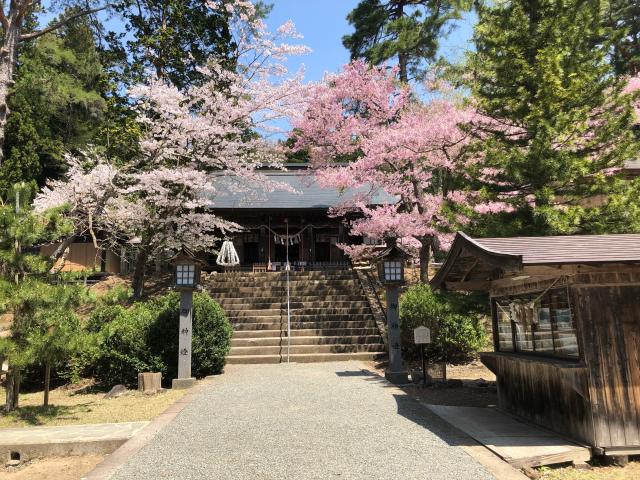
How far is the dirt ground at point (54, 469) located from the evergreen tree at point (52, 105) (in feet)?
59.7

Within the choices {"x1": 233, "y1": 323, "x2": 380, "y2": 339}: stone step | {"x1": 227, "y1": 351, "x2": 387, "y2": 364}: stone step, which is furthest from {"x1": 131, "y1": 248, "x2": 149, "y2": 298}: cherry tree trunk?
{"x1": 227, "y1": 351, "x2": 387, "y2": 364}: stone step

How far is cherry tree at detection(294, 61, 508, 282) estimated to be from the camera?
13516 mm

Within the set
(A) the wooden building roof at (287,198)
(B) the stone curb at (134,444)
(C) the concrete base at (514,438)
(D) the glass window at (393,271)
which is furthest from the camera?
(A) the wooden building roof at (287,198)

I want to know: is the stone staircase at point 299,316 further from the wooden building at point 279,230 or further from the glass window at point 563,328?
the glass window at point 563,328

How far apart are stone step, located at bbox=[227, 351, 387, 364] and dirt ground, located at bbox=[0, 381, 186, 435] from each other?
3.24 metres

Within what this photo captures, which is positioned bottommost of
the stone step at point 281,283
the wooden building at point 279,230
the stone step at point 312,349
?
the stone step at point 312,349

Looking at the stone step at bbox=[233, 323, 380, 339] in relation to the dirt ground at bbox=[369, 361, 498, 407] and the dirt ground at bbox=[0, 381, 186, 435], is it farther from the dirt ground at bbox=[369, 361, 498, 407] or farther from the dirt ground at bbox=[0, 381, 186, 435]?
the dirt ground at bbox=[0, 381, 186, 435]

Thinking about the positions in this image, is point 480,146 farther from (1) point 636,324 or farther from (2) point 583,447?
(2) point 583,447

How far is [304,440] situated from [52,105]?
2284cm

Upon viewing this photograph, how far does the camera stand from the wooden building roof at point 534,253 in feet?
15.4

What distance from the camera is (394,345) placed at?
10.0m

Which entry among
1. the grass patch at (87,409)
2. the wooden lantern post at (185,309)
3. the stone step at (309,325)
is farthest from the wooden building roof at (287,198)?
the grass patch at (87,409)

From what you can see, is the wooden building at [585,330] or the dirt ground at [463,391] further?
the dirt ground at [463,391]

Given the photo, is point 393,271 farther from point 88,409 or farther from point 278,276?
point 278,276
